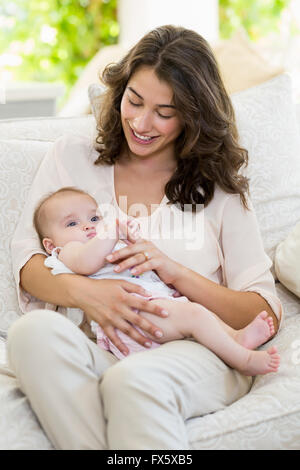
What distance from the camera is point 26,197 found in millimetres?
1756

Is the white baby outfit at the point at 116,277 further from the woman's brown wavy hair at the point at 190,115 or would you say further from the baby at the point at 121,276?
the woman's brown wavy hair at the point at 190,115

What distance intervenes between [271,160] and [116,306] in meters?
0.74

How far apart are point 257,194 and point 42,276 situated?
27.1 inches

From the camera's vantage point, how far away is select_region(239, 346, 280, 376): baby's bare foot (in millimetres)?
1397

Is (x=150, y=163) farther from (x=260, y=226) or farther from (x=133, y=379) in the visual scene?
(x=133, y=379)

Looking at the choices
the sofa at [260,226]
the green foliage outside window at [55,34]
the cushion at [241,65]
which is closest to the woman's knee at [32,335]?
the sofa at [260,226]

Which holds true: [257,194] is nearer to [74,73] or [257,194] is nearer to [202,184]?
[202,184]

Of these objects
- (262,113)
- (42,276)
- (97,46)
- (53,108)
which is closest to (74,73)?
(97,46)

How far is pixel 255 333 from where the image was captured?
1455 millimetres

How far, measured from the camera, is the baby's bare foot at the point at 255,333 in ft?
4.76

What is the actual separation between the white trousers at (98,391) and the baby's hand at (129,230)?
29cm

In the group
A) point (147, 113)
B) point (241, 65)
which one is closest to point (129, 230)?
point (147, 113)

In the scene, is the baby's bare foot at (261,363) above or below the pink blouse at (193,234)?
below

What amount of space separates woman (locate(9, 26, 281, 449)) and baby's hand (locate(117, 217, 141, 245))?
0.03 metres
